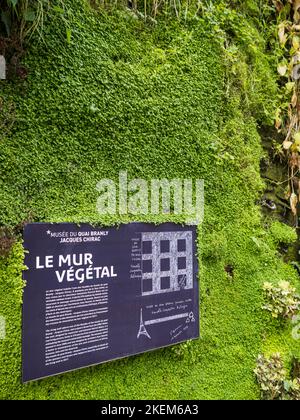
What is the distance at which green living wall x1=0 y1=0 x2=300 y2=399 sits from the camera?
1644mm

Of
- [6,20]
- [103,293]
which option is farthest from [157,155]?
[6,20]

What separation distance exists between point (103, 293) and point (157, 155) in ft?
Answer: 2.73

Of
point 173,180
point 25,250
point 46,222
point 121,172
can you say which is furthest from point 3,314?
point 173,180

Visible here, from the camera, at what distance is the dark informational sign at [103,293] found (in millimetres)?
1560

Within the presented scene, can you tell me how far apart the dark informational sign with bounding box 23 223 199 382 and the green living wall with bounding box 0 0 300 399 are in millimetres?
75

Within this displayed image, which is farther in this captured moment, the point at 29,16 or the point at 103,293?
the point at 103,293

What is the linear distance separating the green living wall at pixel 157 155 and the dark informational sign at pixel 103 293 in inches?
2.9

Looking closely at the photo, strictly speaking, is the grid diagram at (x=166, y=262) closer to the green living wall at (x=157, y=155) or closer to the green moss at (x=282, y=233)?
the green living wall at (x=157, y=155)

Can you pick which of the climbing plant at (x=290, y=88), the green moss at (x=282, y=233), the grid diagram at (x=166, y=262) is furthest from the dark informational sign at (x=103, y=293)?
the climbing plant at (x=290, y=88)

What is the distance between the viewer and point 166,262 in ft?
6.57

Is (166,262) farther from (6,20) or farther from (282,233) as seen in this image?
(6,20)

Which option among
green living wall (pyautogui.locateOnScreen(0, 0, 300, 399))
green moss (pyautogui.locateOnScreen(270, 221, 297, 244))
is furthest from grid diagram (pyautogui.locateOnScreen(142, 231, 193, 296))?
green moss (pyautogui.locateOnScreen(270, 221, 297, 244))

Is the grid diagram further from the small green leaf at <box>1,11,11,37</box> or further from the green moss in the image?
the small green leaf at <box>1,11,11,37</box>
